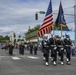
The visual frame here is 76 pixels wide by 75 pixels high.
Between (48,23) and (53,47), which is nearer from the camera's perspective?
(53,47)

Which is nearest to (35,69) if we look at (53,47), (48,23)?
(53,47)

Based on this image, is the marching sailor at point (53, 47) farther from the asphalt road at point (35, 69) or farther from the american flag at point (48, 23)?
the american flag at point (48, 23)

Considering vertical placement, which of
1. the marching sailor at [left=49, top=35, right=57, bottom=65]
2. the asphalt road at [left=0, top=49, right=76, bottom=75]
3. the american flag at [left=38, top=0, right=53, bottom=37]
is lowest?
the asphalt road at [left=0, top=49, right=76, bottom=75]

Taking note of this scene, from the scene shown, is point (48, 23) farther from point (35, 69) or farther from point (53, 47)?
point (35, 69)

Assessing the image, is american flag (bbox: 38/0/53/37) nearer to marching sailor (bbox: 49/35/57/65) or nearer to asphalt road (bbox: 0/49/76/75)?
marching sailor (bbox: 49/35/57/65)

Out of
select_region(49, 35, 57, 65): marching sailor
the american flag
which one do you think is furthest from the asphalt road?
the american flag

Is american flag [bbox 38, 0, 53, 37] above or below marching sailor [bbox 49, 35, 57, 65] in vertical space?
above

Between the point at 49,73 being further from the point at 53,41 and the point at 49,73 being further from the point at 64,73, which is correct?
the point at 53,41

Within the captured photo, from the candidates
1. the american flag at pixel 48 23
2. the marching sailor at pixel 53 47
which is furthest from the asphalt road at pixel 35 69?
the american flag at pixel 48 23

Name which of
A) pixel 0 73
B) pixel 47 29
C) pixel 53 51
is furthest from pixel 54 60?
pixel 0 73

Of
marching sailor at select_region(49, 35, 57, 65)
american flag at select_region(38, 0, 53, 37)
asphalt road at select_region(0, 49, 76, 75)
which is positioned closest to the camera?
asphalt road at select_region(0, 49, 76, 75)

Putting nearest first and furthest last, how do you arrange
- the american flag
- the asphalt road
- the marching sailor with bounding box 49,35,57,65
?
the asphalt road → the marching sailor with bounding box 49,35,57,65 → the american flag

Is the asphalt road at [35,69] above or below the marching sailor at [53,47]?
below

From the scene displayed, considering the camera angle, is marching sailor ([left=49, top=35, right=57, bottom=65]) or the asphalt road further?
marching sailor ([left=49, top=35, right=57, bottom=65])
